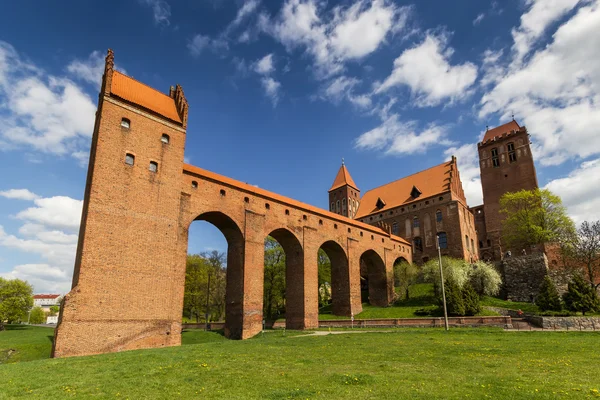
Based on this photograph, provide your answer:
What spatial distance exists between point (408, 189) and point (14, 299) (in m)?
51.5

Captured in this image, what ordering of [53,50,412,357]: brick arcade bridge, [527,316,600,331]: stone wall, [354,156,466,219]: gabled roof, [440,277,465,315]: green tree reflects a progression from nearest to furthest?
[53,50,412,357]: brick arcade bridge → [527,316,600,331]: stone wall → [440,277,465,315]: green tree → [354,156,466,219]: gabled roof

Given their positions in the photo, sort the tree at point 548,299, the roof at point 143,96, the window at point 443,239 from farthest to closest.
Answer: the window at point 443,239 → the tree at point 548,299 → the roof at point 143,96

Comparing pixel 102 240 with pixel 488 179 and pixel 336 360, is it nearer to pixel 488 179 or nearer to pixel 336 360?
pixel 336 360

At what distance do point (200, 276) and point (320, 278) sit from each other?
1609cm

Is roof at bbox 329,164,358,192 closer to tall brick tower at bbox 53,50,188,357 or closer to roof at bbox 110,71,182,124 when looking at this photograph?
roof at bbox 110,71,182,124

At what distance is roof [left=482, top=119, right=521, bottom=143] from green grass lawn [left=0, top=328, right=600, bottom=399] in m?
48.9

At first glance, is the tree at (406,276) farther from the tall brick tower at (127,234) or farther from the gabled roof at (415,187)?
the tall brick tower at (127,234)

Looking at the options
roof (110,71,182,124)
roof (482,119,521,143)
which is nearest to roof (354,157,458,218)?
roof (482,119,521,143)

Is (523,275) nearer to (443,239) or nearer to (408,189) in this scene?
(443,239)

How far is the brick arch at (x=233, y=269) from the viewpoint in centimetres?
2505

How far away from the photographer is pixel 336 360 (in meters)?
11.0

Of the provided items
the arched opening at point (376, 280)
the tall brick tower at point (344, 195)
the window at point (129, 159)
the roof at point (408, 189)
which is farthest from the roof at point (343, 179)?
the window at point (129, 159)

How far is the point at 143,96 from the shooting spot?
77.5 feet

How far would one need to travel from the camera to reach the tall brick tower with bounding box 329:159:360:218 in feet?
203
